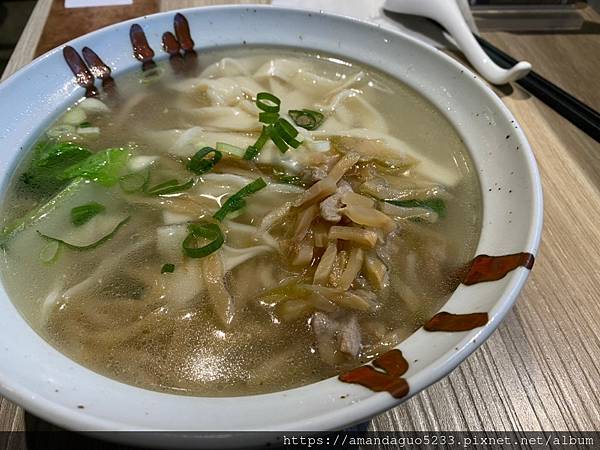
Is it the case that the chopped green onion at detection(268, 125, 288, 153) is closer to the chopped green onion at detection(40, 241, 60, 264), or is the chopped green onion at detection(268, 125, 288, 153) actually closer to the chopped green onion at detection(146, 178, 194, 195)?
the chopped green onion at detection(146, 178, 194, 195)

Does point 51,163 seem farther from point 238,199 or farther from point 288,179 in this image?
point 288,179

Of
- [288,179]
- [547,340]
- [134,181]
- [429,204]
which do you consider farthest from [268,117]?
[547,340]

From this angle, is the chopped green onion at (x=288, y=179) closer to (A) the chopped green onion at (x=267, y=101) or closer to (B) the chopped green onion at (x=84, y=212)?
(A) the chopped green onion at (x=267, y=101)

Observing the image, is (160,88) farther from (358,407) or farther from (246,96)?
(358,407)

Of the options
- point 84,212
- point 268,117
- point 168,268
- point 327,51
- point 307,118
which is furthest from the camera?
point 327,51

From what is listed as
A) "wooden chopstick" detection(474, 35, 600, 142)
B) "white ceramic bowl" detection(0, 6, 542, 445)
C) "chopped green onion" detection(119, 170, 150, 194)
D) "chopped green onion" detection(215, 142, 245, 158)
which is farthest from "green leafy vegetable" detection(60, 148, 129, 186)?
"wooden chopstick" detection(474, 35, 600, 142)

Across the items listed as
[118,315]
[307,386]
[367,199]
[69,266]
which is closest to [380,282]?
[367,199]
